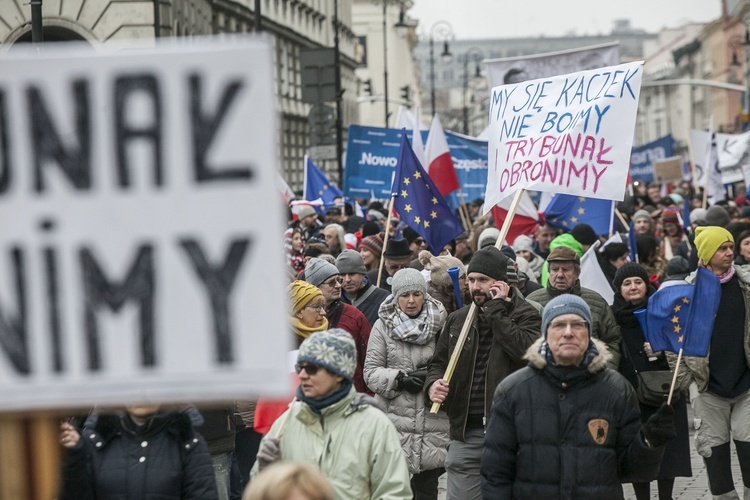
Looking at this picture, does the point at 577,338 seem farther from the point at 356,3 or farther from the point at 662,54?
the point at 662,54

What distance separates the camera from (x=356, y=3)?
94.7 m

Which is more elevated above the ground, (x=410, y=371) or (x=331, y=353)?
(x=331, y=353)

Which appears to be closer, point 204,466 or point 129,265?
point 129,265

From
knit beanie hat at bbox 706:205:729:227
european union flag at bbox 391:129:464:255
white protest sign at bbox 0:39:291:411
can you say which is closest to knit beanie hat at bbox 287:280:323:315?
white protest sign at bbox 0:39:291:411

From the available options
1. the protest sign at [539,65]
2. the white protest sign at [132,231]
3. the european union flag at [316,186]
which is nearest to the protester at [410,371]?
the white protest sign at [132,231]

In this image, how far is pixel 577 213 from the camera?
15664 millimetres

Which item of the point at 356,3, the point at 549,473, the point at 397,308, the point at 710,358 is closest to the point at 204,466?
the point at 549,473

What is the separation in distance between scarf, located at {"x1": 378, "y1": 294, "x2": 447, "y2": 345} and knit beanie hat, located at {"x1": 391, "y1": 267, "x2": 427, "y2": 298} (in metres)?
0.07

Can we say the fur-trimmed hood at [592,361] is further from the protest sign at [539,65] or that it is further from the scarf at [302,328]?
the protest sign at [539,65]

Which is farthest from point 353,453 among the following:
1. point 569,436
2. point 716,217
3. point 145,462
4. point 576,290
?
point 716,217

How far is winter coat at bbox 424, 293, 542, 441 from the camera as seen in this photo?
727 cm

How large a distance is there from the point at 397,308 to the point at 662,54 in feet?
546

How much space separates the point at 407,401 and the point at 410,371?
0.54ft

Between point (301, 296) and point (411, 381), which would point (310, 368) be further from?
point (411, 381)
